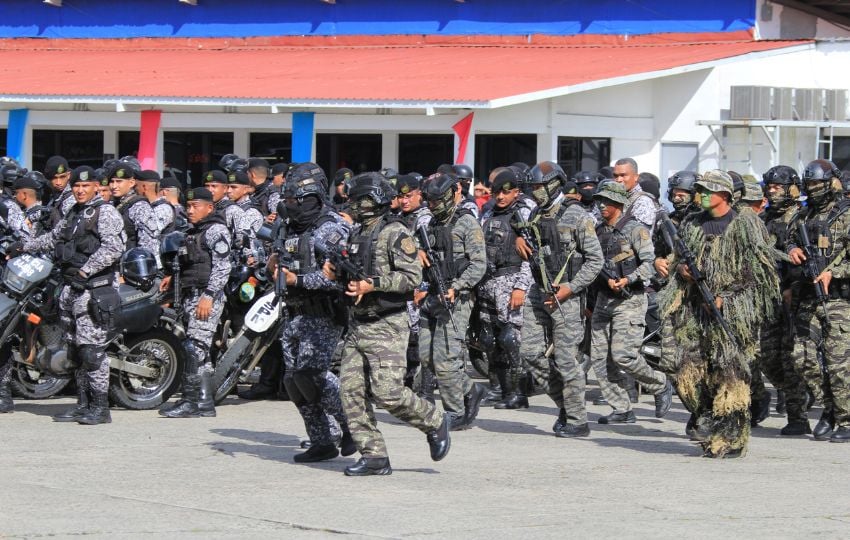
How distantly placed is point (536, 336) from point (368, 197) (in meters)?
2.35

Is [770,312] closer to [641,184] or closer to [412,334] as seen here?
[412,334]

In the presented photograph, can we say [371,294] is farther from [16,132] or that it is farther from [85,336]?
[16,132]

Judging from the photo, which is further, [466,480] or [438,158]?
[438,158]

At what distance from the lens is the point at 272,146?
902 inches

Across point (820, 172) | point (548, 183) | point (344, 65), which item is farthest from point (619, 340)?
point (344, 65)

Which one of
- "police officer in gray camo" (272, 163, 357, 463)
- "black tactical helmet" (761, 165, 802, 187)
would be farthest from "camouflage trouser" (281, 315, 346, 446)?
"black tactical helmet" (761, 165, 802, 187)

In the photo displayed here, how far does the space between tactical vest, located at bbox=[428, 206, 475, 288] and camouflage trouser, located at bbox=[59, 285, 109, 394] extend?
8.30ft

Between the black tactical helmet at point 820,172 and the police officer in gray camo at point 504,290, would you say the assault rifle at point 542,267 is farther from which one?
the black tactical helmet at point 820,172

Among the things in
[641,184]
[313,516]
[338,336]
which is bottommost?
[313,516]

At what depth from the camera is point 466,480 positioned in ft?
26.8

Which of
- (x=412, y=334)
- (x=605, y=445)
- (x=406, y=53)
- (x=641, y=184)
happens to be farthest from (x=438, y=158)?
(x=605, y=445)

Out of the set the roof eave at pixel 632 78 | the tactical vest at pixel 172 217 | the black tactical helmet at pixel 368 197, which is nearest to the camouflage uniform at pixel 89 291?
the tactical vest at pixel 172 217

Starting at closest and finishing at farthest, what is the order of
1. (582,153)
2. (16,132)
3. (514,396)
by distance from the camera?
(514,396)
(582,153)
(16,132)

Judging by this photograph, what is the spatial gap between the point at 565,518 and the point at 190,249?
4772 millimetres
